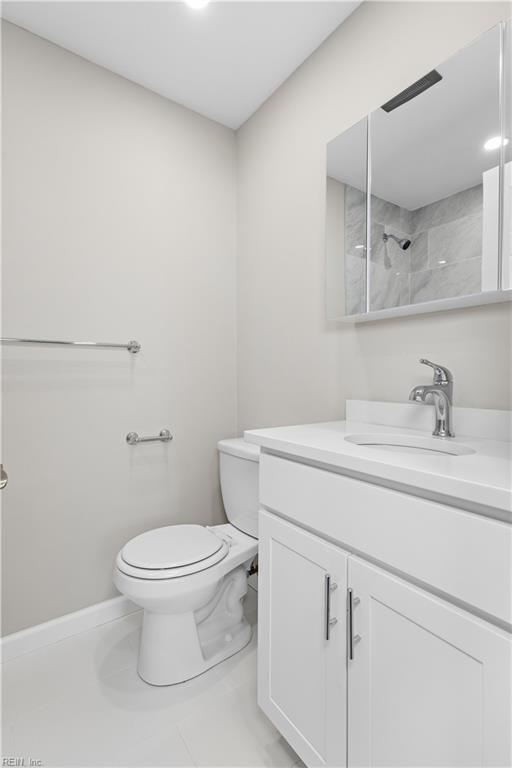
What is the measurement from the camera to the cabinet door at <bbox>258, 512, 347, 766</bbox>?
2.70 ft

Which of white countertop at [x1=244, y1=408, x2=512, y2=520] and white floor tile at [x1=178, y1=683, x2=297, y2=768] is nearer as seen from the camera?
white countertop at [x1=244, y1=408, x2=512, y2=520]

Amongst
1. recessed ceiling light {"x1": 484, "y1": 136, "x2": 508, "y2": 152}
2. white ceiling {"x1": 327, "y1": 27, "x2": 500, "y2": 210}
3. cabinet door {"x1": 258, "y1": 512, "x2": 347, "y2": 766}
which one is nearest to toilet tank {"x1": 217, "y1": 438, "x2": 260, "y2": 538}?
cabinet door {"x1": 258, "y1": 512, "x2": 347, "y2": 766}

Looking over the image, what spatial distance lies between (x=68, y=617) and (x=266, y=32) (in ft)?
7.97

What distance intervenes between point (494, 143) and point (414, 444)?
82 centimetres

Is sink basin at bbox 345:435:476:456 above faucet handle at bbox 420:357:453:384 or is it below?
below

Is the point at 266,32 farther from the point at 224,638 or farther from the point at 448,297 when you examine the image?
the point at 224,638

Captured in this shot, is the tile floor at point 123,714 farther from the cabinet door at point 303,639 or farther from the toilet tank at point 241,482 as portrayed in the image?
the toilet tank at point 241,482

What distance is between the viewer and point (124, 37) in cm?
145

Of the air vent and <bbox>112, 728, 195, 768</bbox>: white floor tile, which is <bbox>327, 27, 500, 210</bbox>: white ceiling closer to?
the air vent

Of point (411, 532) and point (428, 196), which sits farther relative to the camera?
point (428, 196)

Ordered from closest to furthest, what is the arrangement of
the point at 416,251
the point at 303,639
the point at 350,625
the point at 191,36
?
the point at 350,625
the point at 303,639
the point at 416,251
the point at 191,36

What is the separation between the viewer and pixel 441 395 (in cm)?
105

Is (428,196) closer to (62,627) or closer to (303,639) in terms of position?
(303,639)

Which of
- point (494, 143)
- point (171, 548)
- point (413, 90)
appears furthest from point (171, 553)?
point (413, 90)
